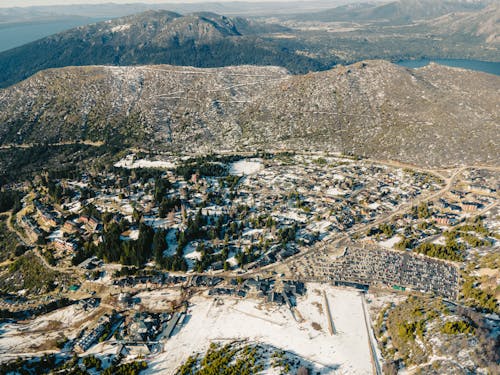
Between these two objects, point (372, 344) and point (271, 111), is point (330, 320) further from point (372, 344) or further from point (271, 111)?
point (271, 111)

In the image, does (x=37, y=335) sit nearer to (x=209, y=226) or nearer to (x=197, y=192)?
(x=209, y=226)

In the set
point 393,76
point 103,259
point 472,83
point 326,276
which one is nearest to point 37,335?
point 103,259

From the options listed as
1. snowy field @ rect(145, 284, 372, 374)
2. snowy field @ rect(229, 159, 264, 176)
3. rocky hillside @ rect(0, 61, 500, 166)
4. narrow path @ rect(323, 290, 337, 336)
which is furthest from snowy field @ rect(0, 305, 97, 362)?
rocky hillside @ rect(0, 61, 500, 166)

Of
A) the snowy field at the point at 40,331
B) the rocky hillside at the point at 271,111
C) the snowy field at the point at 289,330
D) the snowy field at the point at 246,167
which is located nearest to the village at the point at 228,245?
the snowy field at the point at 40,331

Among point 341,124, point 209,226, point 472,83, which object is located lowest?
point 209,226

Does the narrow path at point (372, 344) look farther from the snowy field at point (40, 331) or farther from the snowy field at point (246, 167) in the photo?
the snowy field at point (246, 167)

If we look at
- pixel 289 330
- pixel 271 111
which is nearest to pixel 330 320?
pixel 289 330
